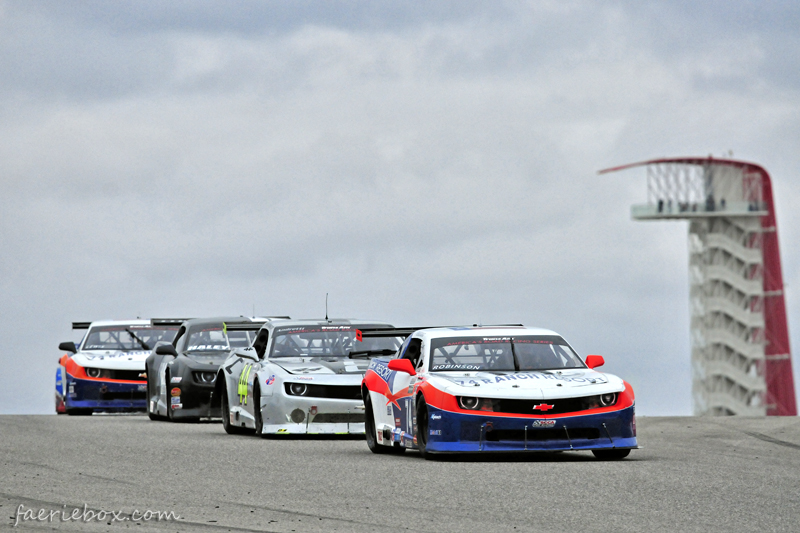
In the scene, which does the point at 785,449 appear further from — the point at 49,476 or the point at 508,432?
the point at 49,476

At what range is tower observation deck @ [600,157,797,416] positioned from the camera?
96.1m

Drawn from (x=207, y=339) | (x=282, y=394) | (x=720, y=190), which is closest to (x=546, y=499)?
(x=282, y=394)

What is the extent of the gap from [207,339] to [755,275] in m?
80.5

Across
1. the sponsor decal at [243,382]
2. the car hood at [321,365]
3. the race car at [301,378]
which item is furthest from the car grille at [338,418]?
the sponsor decal at [243,382]

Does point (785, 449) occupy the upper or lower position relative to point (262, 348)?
lower

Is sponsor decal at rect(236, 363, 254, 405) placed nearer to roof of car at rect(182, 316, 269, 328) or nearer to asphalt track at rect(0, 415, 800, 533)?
asphalt track at rect(0, 415, 800, 533)

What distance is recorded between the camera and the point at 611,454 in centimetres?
1353

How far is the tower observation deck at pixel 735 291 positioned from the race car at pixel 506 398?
264ft

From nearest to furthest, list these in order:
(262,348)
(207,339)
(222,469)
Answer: (222,469), (262,348), (207,339)

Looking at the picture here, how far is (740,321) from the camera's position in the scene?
99.1 meters

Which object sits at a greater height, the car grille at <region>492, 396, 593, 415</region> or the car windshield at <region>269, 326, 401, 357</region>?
the car windshield at <region>269, 326, 401, 357</region>

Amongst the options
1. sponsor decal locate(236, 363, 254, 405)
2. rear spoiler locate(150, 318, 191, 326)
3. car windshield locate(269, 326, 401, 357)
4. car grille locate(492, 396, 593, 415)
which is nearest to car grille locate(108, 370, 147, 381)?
rear spoiler locate(150, 318, 191, 326)

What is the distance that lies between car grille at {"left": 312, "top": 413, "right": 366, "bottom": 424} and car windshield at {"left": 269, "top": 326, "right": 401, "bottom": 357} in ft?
3.67

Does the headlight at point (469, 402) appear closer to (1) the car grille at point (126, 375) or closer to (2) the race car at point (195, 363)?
(2) the race car at point (195, 363)
